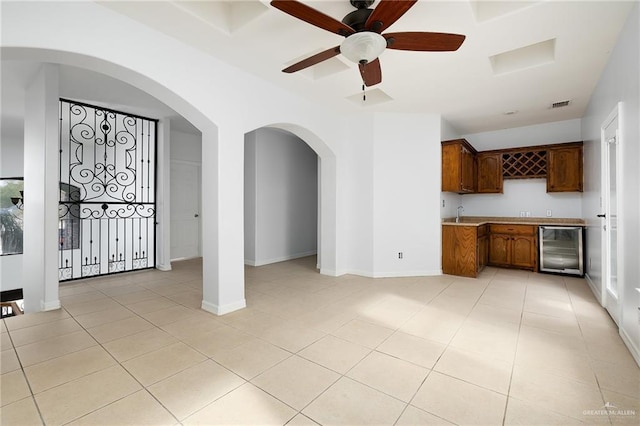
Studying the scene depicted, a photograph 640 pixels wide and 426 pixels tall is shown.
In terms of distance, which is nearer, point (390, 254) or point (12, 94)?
point (12, 94)

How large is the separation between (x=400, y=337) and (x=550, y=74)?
364cm

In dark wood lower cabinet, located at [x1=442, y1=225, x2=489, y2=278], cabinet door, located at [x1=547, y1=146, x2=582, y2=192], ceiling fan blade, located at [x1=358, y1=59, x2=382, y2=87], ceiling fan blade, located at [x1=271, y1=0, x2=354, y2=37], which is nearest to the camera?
ceiling fan blade, located at [x1=271, y1=0, x2=354, y2=37]

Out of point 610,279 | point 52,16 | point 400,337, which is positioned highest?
point 52,16

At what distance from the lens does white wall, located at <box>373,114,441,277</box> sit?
16.6 ft

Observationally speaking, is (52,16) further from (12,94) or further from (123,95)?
(12,94)

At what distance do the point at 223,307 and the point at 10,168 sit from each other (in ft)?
24.3

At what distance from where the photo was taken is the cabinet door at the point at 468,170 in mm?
5250

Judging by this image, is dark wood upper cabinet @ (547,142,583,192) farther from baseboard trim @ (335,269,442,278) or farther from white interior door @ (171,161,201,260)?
white interior door @ (171,161,201,260)

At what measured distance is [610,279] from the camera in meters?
3.37

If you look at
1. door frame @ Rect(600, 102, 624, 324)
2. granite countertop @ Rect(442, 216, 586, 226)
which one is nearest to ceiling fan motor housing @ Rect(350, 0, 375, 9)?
door frame @ Rect(600, 102, 624, 324)

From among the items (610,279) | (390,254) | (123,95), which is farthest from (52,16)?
(610,279)

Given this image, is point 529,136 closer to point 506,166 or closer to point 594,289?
point 506,166

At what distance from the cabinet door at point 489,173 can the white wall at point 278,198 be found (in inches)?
148

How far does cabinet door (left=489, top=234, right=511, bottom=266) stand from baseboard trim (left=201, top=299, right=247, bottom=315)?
4760 millimetres
